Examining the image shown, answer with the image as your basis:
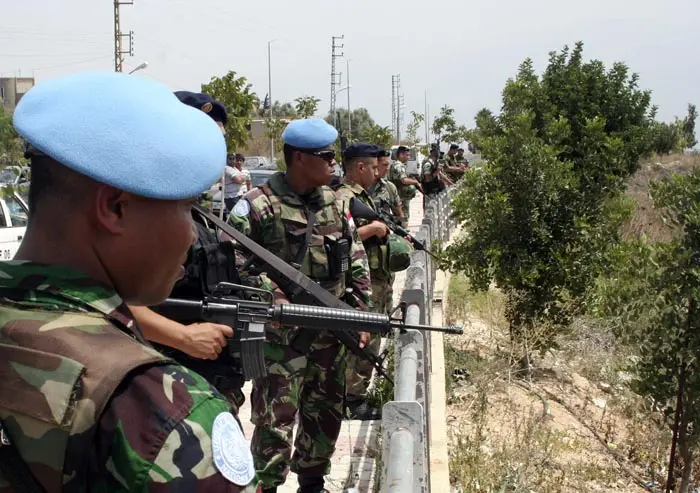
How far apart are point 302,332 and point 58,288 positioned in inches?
98.6

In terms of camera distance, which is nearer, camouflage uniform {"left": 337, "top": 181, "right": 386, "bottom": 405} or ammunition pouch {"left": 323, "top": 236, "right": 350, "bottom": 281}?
ammunition pouch {"left": 323, "top": 236, "right": 350, "bottom": 281}

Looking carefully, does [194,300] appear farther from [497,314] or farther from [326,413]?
[497,314]

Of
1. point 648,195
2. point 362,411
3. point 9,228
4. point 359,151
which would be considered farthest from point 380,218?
point 9,228

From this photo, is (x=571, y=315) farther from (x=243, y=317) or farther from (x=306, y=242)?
(x=243, y=317)

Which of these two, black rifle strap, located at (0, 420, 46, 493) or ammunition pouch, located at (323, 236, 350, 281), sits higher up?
ammunition pouch, located at (323, 236, 350, 281)

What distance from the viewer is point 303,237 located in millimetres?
3764

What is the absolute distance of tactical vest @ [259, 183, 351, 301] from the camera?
373 centimetres

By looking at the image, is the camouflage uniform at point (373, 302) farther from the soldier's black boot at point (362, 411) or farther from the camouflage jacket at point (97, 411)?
the camouflage jacket at point (97, 411)

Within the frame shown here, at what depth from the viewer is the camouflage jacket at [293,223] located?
146 inches

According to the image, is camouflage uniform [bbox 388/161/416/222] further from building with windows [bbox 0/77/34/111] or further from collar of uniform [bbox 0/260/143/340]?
collar of uniform [bbox 0/260/143/340]

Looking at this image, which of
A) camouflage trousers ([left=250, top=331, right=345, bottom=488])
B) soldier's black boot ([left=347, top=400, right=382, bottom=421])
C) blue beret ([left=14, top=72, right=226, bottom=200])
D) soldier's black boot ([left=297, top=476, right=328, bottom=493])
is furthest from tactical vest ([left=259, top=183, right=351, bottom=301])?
blue beret ([left=14, top=72, right=226, bottom=200])

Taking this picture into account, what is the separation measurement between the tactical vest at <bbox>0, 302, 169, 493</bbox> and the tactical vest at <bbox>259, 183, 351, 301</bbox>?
278cm

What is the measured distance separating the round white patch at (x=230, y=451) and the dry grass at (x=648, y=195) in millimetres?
4721

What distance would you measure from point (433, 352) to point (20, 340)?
454cm
